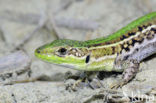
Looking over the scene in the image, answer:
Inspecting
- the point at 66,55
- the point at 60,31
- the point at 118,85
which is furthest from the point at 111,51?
the point at 60,31

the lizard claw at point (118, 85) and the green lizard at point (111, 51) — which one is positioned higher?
the green lizard at point (111, 51)

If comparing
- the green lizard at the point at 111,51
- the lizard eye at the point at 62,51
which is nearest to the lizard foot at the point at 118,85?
the green lizard at the point at 111,51

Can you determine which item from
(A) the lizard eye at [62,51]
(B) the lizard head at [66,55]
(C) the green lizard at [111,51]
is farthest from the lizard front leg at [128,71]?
(A) the lizard eye at [62,51]

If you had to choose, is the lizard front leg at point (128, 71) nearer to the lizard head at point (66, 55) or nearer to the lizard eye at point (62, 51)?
the lizard head at point (66, 55)

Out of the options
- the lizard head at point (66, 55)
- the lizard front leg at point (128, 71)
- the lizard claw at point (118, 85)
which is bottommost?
the lizard claw at point (118, 85)

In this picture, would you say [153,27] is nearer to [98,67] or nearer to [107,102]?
[98,67]

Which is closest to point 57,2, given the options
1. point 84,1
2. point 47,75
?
point 84,1

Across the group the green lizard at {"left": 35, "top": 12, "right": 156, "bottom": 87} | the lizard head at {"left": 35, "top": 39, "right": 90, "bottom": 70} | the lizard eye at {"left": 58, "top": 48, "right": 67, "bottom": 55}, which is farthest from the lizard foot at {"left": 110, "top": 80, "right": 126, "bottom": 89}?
the lizard eye at {"left": 58, "top": 48, "right": 67, "bottom": 55}
